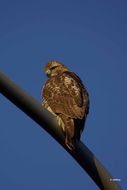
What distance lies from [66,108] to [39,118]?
2071 mm

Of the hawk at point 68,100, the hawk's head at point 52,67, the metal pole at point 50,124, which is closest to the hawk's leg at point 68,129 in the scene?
the hawk at point 68,100

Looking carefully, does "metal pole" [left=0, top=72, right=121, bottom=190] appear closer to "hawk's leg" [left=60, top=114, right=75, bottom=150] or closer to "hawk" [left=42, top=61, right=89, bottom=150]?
"hawk's leg" [left=60, top=114, right=75, bottom=150]

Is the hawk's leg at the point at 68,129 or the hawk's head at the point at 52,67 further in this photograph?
the hawk's head at the point at 52,67

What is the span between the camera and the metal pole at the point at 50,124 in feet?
8.82

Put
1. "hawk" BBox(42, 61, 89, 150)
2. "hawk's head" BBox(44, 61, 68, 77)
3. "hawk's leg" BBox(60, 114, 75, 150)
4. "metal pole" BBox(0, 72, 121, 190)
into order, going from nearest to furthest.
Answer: "metal pole" BBox(0, 72, 121, 190)
"hawk's leg" BBox(60, 114, 75, 150)
"hawk" BBox(42, 61, 89, 150)
"hawk's head" BBox(44, 61, 68, 77)

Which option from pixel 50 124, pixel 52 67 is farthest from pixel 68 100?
pixel 52 67

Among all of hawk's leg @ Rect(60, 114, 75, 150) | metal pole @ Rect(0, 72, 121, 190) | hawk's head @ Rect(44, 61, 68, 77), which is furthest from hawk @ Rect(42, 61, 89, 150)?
hawk's head @ Rect(44, 61, 68, 77)

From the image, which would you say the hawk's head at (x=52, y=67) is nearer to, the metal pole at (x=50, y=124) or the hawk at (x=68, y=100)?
the hawk at (x=68, y=100)

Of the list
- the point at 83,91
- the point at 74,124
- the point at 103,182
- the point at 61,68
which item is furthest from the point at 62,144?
the point at 61,68

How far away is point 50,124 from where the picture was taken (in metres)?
2.96

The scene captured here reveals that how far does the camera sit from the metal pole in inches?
106

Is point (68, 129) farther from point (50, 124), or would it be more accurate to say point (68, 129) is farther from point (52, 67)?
point (52, 67)

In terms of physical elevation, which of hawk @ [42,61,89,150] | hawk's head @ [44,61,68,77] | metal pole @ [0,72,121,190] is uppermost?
hawk's head @ [44,61,68,77]

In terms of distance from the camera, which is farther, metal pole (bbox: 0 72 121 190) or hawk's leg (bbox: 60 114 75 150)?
hawk's leg (bbox: 60 114 75 150)
